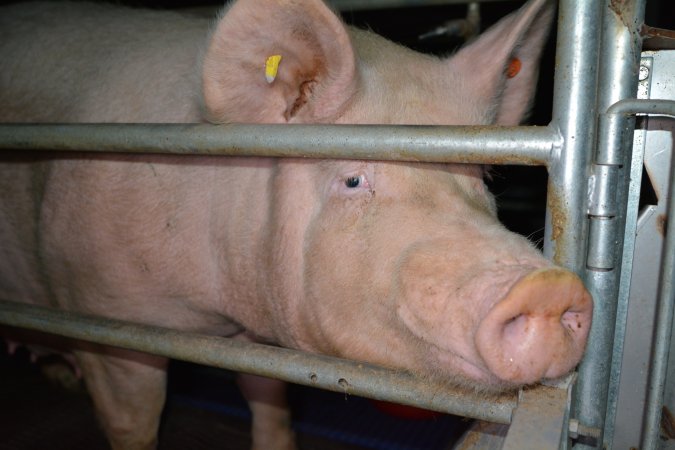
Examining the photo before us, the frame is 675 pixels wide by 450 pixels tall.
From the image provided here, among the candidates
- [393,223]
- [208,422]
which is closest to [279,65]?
[393,223]

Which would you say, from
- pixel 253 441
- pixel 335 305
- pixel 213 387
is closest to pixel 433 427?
pixel 253 441

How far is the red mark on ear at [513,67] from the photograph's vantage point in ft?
8.06

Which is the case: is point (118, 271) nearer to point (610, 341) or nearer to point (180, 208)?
point (180, 208)

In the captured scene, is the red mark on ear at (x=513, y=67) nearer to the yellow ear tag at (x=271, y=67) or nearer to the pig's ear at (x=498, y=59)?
the pig's ear at (x=498, y=59)

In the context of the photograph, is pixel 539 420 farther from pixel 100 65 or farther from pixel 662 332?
pixel 100 65

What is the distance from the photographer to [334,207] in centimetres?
205

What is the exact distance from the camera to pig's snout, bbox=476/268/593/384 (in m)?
1.36

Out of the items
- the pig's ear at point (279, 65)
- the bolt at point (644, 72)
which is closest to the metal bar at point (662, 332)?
the bolt at point (644, 72)

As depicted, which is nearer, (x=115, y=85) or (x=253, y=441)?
(x=115, y=85)

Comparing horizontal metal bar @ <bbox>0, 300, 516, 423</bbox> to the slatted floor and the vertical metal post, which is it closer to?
the vertical metal post

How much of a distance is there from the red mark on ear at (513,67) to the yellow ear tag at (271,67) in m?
1.01

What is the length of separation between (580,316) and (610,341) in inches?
6.6

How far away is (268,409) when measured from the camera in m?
3.48

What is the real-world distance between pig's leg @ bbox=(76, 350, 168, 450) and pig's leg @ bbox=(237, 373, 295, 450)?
0.57m
